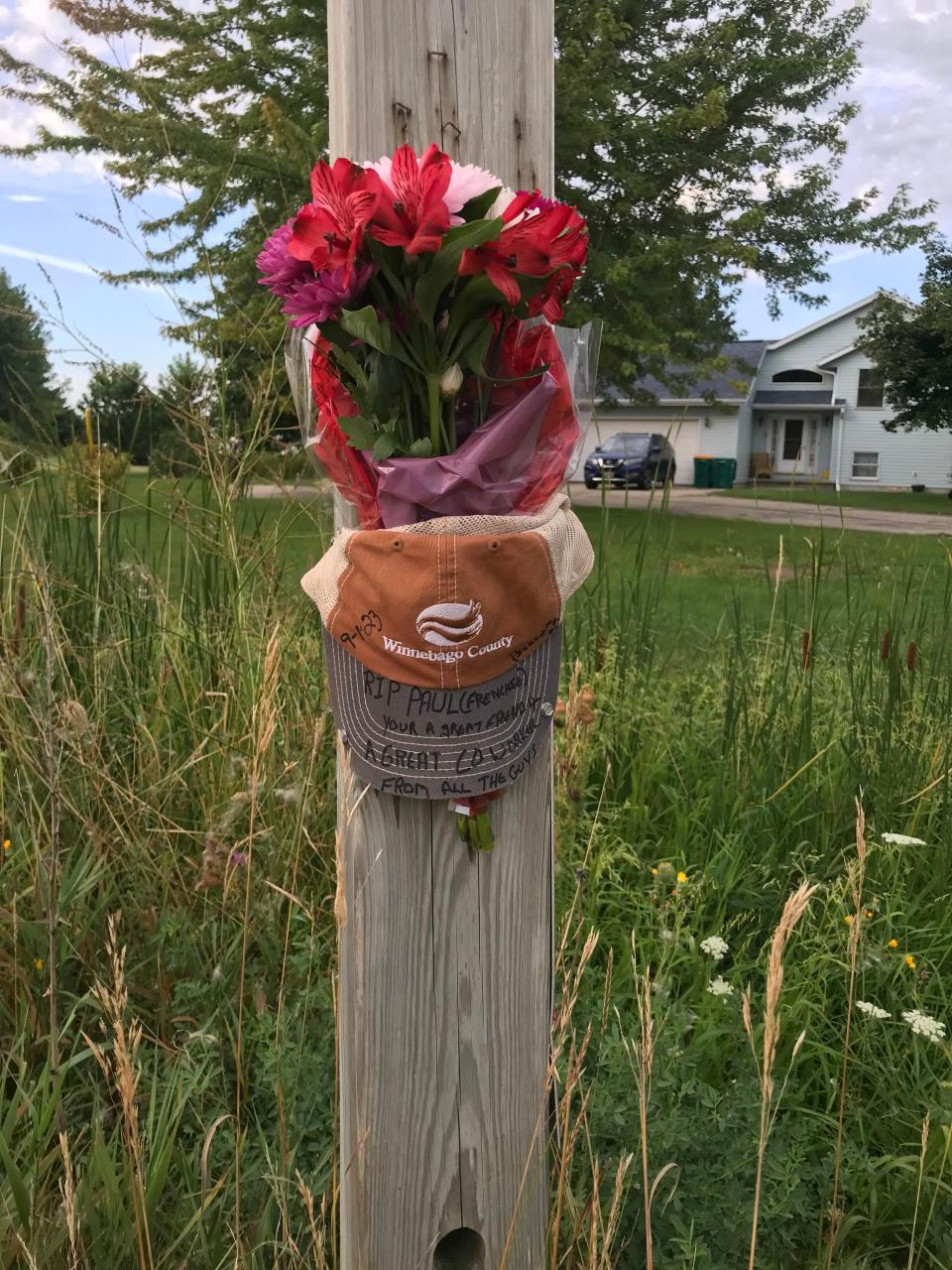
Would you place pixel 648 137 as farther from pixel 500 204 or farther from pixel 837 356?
pixel 837 356

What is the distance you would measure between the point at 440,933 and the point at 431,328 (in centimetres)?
79

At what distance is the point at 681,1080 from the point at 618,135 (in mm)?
16122

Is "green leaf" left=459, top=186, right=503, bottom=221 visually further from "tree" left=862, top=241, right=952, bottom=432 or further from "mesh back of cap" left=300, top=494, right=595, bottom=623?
"tree" left=862, top=241, right=952, bottom=432

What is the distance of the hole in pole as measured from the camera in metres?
1.44

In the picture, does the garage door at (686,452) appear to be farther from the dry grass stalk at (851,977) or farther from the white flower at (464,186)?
the white flower at (464,186)

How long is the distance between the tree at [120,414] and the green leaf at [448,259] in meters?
2.23

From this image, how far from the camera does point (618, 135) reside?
610 inches

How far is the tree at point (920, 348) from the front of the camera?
2545 cm

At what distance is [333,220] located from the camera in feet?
3.85

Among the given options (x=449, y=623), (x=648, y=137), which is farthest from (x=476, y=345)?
(x=648, y=137)

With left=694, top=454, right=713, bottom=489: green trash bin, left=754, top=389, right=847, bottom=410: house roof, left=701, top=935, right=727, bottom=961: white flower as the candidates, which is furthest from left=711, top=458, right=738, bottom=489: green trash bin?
left=701, top=935, right=727, bottom=961: white flower

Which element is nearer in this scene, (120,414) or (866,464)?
(120,414)

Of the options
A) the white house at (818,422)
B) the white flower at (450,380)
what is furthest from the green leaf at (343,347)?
the white house at (818,422)

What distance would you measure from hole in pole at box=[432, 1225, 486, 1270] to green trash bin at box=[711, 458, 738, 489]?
108ft
